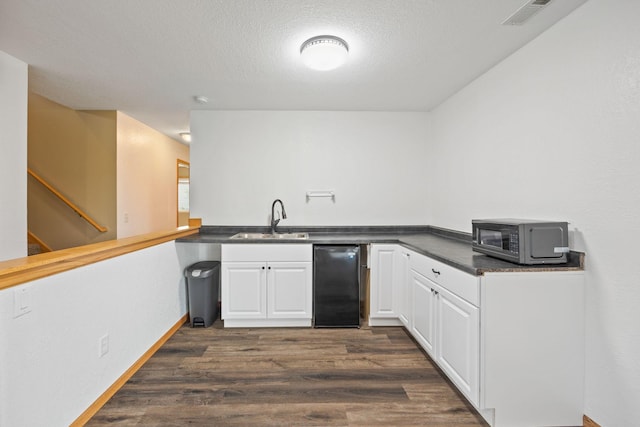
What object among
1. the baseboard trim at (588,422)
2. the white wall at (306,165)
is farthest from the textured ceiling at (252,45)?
the baseboard trim at (588,422)

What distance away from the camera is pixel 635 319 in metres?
1.34

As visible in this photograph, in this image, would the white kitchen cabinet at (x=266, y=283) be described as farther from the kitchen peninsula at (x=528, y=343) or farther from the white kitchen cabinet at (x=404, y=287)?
the kitchen peninsula at (x=528, y=343)

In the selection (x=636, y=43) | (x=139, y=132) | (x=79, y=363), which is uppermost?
(x=139, y=132)

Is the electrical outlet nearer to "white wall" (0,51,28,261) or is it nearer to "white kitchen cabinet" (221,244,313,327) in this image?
"white kitchen cabinet" (221,244,313,327)

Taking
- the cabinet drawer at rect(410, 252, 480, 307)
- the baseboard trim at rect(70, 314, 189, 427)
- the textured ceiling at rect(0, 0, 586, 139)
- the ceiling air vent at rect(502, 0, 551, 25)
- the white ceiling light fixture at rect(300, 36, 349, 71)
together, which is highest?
the textured ceiling at rect(0, 0, 586, 139)

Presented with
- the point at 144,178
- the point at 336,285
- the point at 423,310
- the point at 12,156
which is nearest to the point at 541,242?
the point at 423,310

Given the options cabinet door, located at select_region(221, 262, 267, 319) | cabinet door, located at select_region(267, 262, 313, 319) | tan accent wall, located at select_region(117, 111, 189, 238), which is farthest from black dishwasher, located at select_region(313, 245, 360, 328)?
tan accent wall, located at select_region(117, 111, 189, 238)

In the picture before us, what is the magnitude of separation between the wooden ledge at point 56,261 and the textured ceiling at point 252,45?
4.57 feet

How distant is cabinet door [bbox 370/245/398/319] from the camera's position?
282 cm

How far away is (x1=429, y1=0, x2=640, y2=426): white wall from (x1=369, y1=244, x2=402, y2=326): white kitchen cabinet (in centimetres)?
109

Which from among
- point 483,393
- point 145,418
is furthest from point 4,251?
point 483,393

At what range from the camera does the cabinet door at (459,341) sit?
1591mm

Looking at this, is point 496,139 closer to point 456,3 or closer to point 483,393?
point 456,3

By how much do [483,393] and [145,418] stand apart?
193cm
